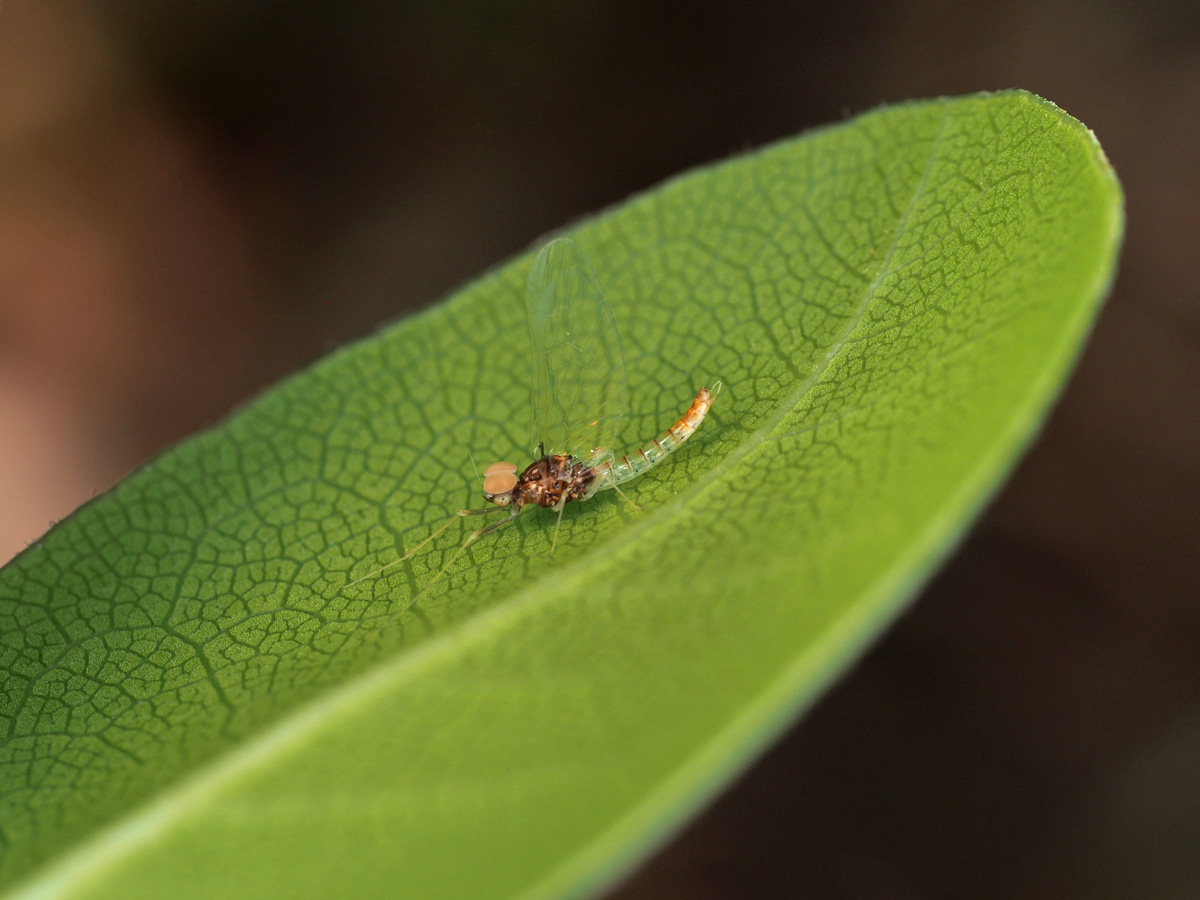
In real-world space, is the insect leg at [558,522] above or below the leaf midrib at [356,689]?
above

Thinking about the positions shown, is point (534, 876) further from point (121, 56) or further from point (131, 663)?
point (121, 56)

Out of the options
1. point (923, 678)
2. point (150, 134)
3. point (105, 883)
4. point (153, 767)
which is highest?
point (150, 134)

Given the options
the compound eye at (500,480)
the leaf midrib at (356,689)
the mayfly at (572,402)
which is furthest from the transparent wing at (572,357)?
the leaf midrib at (356,689)

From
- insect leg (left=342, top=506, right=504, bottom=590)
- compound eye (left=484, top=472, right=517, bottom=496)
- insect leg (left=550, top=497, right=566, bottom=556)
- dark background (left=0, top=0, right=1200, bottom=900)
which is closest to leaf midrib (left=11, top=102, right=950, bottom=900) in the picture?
insect leg (left=550, top=497, right=566, bottom=556)

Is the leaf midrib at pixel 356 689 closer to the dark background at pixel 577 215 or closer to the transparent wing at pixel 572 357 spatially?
the transparent wing at pixel 572 357

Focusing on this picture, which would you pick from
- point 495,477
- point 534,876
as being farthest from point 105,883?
point 495,477

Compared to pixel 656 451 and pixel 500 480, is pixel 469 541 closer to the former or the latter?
pixel 500 480

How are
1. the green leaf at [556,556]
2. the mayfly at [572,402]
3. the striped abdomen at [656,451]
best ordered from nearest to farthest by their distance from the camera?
the green leaf at [556,556]
the striped abdomen at [656,451]
the mayfly at [572,402]

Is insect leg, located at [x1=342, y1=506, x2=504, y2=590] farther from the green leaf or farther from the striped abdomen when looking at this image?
the striped abdomen
